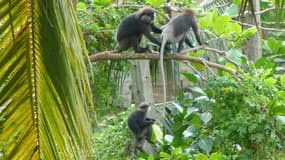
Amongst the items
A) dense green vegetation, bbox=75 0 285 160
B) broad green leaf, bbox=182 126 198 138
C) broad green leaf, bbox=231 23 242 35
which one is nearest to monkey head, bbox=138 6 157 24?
dense green vegetation, bbox=75 0 285 160

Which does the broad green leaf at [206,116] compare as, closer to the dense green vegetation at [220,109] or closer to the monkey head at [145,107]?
the dense green vegetation at [220,109]

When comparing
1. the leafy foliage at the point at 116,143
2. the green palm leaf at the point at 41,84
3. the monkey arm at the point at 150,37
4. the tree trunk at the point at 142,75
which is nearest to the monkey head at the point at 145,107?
the tree trunk at the point at 142,75

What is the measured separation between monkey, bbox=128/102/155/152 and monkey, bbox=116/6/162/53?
31.4 inches

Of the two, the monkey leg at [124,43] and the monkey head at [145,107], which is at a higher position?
the monkey leg at [124,43]

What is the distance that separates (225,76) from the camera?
502 centimetres

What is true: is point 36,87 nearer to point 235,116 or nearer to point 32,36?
point 32,36

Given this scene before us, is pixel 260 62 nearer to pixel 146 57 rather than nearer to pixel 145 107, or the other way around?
pixel 146 57

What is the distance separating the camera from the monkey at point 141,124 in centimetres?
659

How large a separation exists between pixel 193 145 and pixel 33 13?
13.8 ft

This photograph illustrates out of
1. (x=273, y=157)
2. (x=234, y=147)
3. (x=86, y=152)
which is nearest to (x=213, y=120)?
(x=234, y=147)

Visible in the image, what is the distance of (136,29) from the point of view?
6.81 meters

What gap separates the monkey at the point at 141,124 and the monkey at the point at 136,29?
80 cm

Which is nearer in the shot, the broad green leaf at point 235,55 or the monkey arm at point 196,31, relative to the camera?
the broad green leaf at point 235,55

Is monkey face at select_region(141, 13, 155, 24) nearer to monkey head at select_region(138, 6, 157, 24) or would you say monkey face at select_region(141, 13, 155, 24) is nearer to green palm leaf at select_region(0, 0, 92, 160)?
monkey head at select_region(138, 6, 157, 24)
